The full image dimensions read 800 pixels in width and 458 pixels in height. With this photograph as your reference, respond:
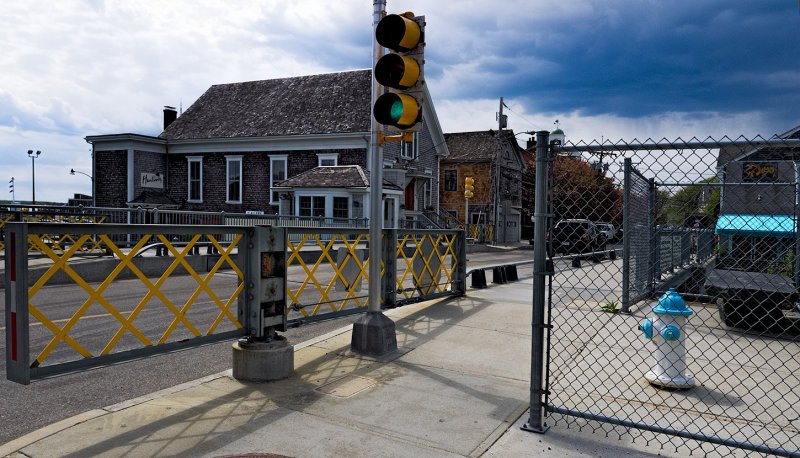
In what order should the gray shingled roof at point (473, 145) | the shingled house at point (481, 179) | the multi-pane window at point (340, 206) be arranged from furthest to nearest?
1. the gray shingled roof at point (473, 145)
2. the shingled house at point (481, 179)
3. the multi-pane window at point (340, 206)

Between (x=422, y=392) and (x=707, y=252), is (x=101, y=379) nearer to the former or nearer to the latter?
(x=422, y=392)

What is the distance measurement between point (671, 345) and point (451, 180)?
42.7 metres

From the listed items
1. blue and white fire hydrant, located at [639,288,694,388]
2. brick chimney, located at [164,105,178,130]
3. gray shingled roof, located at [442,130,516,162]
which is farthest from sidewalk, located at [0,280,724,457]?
gray shingled roof, located at [442,130,516,162]

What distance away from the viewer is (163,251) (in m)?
16.3

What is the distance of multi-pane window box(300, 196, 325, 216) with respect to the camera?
27734mm

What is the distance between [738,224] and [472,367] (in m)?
6.98

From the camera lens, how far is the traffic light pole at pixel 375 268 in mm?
6129

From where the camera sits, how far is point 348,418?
4266 millimetres

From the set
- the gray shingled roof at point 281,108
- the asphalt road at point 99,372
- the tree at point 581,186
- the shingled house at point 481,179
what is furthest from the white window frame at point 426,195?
the asphalt road at point 99,372

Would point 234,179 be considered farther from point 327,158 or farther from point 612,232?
point 612,232

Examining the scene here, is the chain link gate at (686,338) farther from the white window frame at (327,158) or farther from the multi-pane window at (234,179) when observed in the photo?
the multi-pane window at (234,179)

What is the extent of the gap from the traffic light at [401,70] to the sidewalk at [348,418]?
2563mm

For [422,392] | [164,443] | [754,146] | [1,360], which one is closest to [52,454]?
[164,443]

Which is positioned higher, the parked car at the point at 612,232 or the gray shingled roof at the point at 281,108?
the gray shingled roof at the point at 281,108
